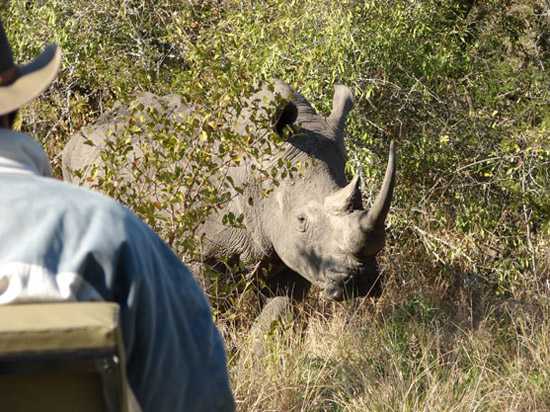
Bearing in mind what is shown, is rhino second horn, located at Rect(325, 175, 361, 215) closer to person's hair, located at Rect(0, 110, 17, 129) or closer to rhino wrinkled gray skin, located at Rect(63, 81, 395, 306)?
rhino wrinkled gray skin, located at Rect(63, 81, 395, 306)

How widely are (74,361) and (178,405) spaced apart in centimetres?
39

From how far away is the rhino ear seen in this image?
24.7 ft

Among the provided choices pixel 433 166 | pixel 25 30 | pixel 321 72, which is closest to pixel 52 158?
pixel 25 30

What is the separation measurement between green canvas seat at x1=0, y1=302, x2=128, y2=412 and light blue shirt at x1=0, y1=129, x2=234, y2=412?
9cm

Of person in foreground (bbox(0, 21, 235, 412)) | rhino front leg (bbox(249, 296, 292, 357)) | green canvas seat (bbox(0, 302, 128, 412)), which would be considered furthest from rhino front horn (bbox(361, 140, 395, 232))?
green canvas seat (bbox(0, 302, 128, 412))

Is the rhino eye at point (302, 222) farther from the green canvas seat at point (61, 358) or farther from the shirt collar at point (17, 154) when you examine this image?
the green canvas seat at point (61, 358)

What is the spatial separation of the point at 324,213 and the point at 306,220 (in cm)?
17

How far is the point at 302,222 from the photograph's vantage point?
7777 mm

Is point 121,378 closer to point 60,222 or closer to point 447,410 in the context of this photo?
point 60,222

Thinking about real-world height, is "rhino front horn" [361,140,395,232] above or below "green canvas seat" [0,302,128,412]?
below

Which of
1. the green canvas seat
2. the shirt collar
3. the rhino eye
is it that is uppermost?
the shirt collar

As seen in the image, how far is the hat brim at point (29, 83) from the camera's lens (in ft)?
7.73

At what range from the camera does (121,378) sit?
201 cm

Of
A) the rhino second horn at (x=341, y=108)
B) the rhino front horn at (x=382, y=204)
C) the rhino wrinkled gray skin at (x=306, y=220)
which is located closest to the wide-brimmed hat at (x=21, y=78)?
the rhino front horn at (x=382, y=204)
